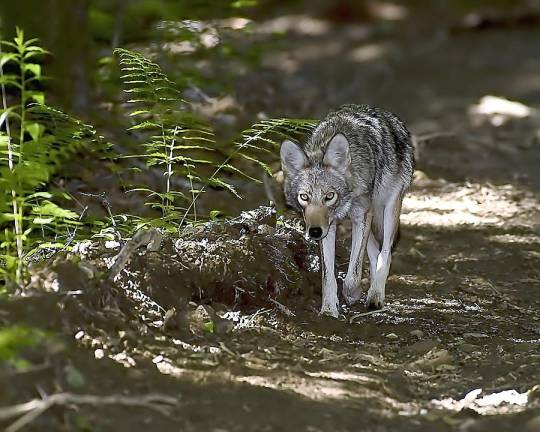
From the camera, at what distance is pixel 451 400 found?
19.2 ft

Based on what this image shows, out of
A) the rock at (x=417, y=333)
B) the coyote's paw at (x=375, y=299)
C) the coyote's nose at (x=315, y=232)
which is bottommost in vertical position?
the coyote's paw at (x=375, y=299)

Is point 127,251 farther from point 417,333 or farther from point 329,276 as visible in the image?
point 417,333

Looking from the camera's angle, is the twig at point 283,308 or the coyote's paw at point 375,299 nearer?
the twig at point 283,308

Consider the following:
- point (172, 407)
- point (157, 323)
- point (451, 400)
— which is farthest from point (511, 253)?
point (172, 407)

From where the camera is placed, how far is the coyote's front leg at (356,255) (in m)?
8.41

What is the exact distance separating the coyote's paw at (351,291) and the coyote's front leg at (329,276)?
298mm

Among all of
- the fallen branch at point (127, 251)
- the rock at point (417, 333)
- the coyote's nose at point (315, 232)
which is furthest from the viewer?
the coyote's nose at point (315, 232)

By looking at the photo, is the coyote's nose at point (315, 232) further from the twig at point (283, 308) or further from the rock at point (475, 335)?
the rock at point (475, 335)

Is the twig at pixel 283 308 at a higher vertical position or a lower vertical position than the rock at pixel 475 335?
higher

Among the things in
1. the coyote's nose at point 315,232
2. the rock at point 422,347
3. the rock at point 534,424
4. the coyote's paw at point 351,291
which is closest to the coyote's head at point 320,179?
the coyote's nose at point 315,232

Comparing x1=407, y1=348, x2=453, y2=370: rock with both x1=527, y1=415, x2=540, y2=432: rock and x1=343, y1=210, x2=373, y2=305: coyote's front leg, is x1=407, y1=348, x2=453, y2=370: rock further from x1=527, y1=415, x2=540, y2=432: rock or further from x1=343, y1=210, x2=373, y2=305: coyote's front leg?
x1=343, y1=210, x2=373, y2=305: coyote's front leg

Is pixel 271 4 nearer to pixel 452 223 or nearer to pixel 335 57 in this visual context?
pixel 335 57

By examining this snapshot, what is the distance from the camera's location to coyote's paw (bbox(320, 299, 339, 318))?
7.88m

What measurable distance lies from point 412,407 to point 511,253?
492 centimetres
